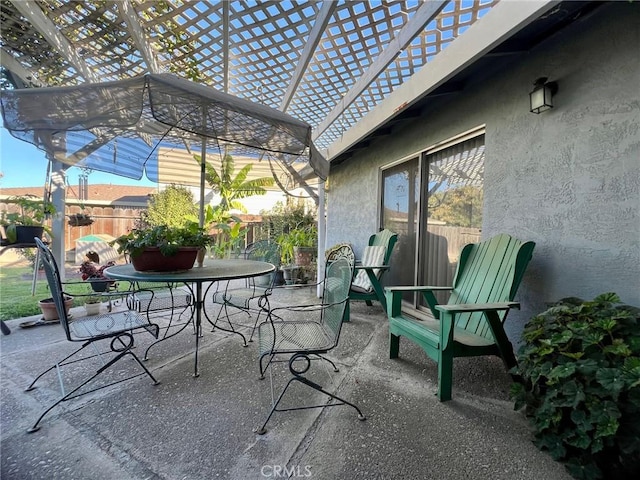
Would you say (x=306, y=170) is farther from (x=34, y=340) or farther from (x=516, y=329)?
(x=34, y=340)

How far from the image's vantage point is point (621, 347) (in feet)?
4.28

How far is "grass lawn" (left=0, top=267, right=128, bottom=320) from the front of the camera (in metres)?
3.79

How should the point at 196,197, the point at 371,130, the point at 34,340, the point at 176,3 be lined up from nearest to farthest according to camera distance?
the point at 176,3
the point at 34,340
the point at 371,130
the point at 196,197

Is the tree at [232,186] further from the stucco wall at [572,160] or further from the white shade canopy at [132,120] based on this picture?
the stucco wall at [572,160]

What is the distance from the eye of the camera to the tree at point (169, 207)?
773 cm

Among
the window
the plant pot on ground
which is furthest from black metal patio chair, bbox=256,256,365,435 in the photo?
the plant pot on ground

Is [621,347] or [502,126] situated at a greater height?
[502,126]

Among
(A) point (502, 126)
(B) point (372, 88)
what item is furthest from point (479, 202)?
(B) point (372, 88)

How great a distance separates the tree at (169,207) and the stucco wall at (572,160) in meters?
7.32

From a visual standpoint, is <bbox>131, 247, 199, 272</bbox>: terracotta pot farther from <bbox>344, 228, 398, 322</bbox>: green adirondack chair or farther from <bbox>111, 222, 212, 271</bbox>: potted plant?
<bbox>344, 228, 398, 322</bbox>: green adirondack chair

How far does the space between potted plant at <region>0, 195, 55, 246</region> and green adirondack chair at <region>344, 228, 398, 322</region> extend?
3.86 meters

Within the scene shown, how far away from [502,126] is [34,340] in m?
5.13

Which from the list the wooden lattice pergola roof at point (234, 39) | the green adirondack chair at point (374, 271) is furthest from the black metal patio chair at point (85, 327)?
the wooden lattice pergola roof at point (234, 39)

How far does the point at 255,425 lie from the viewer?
5.50 ft
